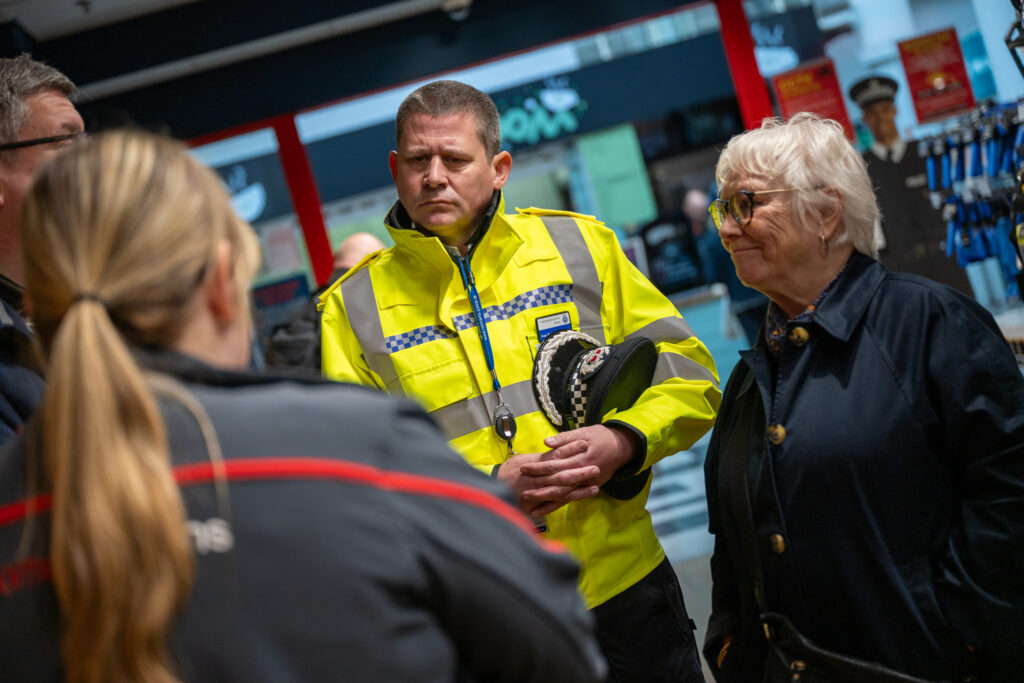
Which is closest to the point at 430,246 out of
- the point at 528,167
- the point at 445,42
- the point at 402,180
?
the point at 402,180

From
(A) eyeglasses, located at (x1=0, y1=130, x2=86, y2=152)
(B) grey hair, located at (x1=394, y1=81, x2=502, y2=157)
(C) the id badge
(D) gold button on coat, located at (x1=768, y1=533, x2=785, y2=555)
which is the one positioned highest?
Result: (A) eyeglasses, located at (x1=0, y1=130, x2=86, y2=152)

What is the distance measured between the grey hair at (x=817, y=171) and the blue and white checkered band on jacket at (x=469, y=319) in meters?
0.56

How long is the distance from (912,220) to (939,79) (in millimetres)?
863

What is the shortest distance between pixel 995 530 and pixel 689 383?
2.46ft

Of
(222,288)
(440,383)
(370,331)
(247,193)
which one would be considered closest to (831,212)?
(440,383)

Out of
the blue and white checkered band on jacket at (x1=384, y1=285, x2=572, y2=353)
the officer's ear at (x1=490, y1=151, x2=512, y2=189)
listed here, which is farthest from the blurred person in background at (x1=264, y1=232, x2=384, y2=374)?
the blue and white checkered band on jacket at (x1=384, y1=285, x2=572, y2=353)

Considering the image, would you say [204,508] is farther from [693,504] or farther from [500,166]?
[693,504]

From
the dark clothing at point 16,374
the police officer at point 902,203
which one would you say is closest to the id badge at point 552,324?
the dark clothing at point 16,374

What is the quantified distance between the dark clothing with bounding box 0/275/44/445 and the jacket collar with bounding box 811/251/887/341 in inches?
59.1

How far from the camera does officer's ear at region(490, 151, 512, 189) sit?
226 centimetres

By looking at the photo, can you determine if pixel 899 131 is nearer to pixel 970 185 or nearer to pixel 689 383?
pixel 970 185

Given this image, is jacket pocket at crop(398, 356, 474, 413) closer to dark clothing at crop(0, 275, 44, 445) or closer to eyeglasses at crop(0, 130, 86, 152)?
dark clothing at crop(0, 275, 44, 445)

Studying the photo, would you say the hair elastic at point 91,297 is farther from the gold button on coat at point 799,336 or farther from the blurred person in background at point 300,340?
the blurred person in background at point 300,340

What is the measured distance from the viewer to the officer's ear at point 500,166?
2264 mm
